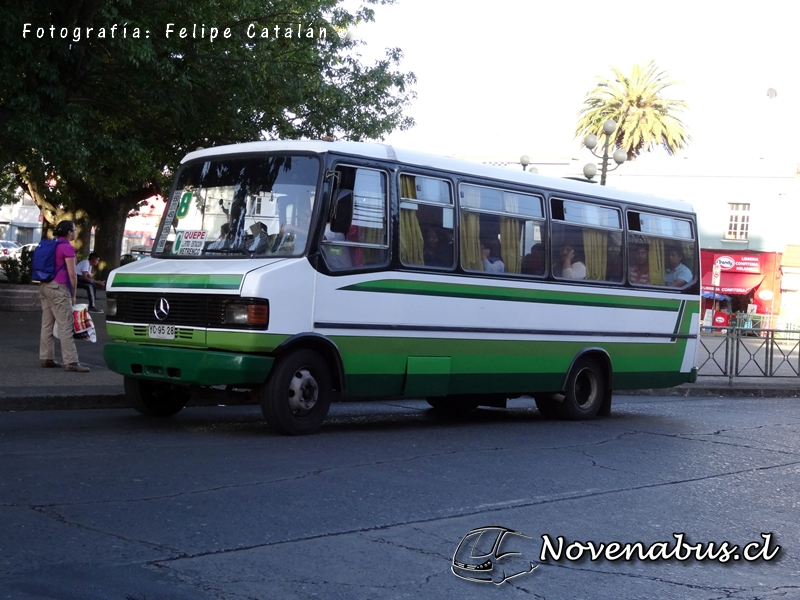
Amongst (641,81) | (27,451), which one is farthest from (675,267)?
(641,81)

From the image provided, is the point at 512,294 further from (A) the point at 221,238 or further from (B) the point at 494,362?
(A) the point at 221,238

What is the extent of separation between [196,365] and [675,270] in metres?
7.53

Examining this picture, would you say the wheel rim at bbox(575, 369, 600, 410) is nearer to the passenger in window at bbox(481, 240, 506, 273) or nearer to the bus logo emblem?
the passenger in window at bbox(481, 240, 506, 273)

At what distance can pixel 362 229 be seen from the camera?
10141mm

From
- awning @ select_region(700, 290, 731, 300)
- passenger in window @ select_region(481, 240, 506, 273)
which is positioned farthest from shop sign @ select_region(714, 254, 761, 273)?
passenger in window @ select_region(481, 240, 506, 273)

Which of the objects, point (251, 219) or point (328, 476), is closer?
point (328, 476)

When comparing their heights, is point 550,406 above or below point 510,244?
below

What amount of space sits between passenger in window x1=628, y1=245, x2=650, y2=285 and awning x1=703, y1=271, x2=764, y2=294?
41.9 meters

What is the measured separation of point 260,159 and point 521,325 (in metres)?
3.64

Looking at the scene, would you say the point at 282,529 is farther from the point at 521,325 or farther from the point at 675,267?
the point at 675,267

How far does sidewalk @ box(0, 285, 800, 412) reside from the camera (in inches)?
432

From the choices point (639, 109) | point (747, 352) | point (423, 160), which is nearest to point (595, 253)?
point (423, 160)

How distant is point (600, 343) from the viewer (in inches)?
516

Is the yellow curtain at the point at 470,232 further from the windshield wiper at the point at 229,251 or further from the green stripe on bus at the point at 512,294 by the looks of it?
the windshield wiper at the point at 229,251
